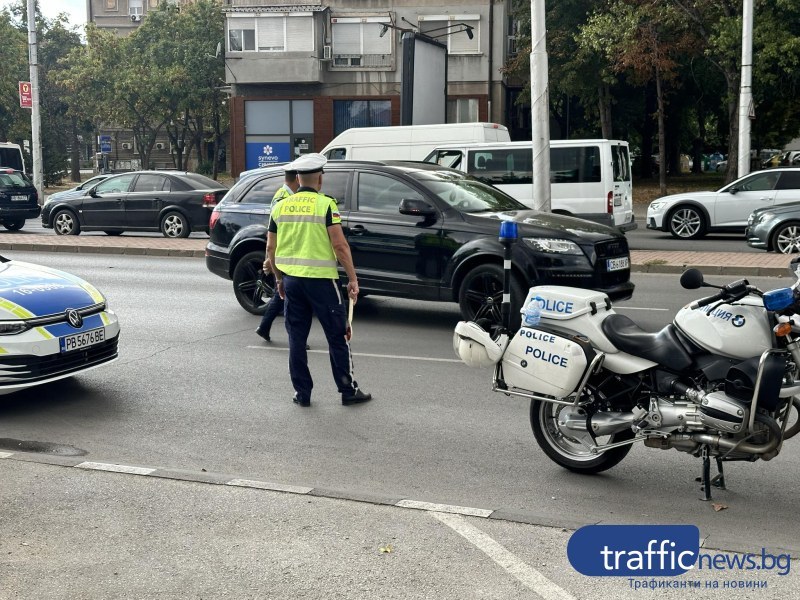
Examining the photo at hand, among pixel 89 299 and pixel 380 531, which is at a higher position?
pixel 89 299

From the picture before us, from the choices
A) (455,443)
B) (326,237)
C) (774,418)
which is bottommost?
(455,443)

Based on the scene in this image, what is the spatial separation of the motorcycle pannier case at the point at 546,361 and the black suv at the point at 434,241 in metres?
4.10

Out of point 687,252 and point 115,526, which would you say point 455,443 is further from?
point 687,252

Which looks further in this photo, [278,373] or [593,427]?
[278,373]

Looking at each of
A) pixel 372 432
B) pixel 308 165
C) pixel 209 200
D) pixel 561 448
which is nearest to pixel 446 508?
pixel 561 448

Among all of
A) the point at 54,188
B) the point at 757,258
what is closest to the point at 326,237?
the point at 757,258

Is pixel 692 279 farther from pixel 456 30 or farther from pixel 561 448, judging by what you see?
pixel 456 30

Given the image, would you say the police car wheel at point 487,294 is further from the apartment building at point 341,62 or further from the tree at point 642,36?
the apartment building at point 341,62

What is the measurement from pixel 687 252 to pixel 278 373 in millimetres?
10469

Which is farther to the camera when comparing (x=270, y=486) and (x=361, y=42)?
(x=361, y=42)

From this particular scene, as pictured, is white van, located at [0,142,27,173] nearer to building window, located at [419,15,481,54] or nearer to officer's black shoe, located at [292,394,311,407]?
building window, located at [419,15,481,54]

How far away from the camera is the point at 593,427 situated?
5.68 meters

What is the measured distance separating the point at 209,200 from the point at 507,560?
18294 millimetres

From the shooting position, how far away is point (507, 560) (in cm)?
461
